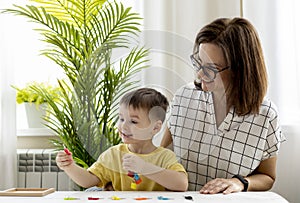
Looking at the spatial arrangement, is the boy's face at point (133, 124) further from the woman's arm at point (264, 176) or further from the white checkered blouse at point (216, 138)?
the woman's arm at point (264, 176)

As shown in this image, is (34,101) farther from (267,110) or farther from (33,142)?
(267,110)

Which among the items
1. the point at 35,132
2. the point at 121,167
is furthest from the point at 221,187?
the point at 35,132

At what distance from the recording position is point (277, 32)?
231 cm

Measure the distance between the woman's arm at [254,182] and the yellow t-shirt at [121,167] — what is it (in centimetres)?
11

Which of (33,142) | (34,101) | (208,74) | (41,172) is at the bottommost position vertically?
(41,172)

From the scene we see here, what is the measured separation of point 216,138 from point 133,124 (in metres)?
0.38

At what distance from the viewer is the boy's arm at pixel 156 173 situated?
57.6 inches

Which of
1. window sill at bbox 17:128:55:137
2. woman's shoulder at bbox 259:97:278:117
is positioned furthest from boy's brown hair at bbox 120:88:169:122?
window sill at bbox 17:128:55:137

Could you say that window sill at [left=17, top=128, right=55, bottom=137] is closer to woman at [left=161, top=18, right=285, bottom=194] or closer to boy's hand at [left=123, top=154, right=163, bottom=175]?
woman at [left=161, top=18, right=285, bottom=194]

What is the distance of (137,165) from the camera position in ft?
4.79

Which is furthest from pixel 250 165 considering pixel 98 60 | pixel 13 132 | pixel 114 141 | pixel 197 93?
pixel 13 132

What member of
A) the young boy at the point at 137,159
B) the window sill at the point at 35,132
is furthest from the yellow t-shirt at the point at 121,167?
the window sill at the point at 35,132

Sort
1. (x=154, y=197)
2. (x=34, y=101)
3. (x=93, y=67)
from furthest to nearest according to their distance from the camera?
1. (x=34, y=101)
2. (x=93, y=67)
3. (x=154, y=197)

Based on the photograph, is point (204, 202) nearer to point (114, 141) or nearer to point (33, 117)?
point (114, 141)
